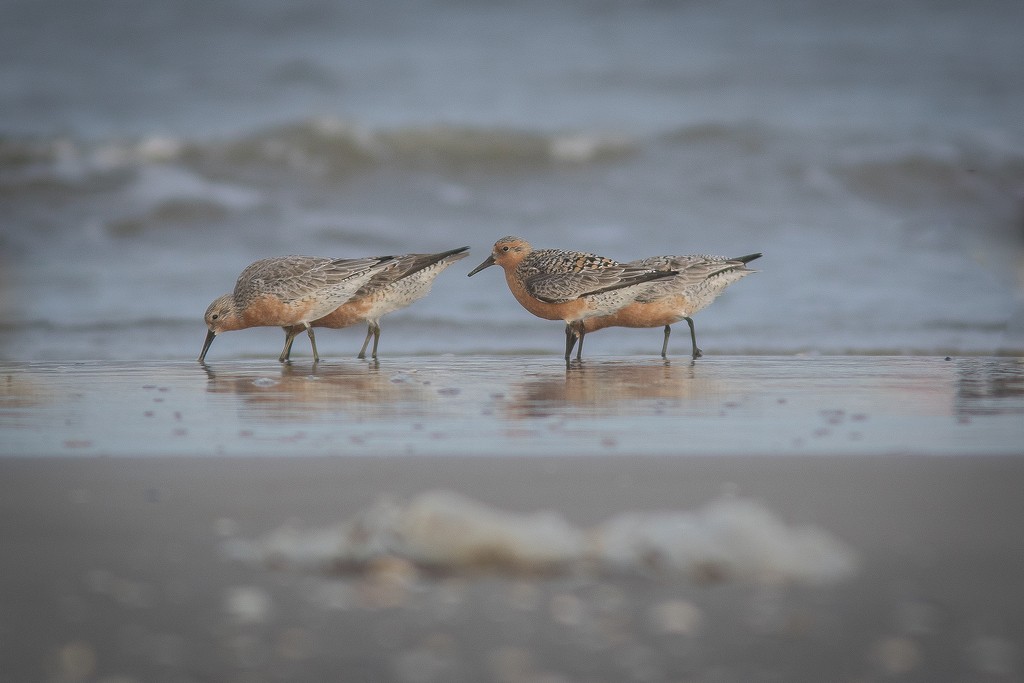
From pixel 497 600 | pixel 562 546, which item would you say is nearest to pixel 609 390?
pixel 562 546

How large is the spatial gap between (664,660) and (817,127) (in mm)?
18101

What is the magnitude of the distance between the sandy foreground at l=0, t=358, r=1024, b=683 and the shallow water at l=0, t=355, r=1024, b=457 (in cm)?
4

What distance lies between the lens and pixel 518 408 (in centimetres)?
638

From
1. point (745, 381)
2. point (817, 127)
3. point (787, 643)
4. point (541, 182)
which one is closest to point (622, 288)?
point (745, 381)

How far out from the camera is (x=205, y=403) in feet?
21.8

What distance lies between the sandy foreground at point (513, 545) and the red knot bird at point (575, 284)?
2600mm

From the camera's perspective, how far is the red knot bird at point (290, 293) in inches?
360

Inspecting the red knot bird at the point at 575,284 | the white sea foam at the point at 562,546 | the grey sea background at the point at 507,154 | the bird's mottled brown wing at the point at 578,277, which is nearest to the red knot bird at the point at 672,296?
the red knot bird at the point at 575,284

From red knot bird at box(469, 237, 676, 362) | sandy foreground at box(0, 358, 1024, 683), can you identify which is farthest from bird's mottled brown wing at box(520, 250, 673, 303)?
sandy foreground at box(0, 358, 1024, 683)

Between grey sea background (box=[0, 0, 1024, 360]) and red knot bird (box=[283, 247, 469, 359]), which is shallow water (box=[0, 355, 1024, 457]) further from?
grey sea background (box=[0, 0, 1024, 360])

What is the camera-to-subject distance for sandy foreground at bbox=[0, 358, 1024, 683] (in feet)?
8.95

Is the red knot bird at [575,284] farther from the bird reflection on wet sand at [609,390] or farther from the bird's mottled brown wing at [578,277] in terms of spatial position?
the bird reflection on wet sand at [609,390]

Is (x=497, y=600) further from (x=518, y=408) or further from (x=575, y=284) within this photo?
(x=575, y=284)

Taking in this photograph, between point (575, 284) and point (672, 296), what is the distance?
1.00 metres
